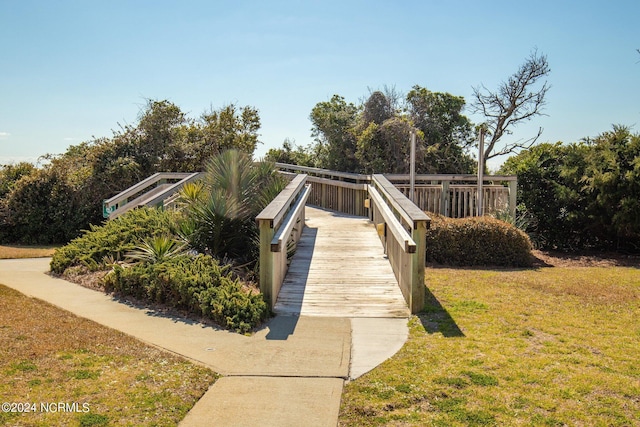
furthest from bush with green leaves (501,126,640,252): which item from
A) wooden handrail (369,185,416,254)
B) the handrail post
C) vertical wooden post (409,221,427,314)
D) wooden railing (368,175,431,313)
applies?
the handrail post

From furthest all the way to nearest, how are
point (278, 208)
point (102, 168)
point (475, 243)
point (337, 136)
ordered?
1. point (337, 136)
2. point (102, 168)
3. point (475, 243)
4. point (278, 208)

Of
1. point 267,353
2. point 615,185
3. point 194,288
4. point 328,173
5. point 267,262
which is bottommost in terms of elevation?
point 267,353

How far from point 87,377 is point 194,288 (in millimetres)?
2330

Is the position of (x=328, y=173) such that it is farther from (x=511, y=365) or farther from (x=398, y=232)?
(x=511, y=365)

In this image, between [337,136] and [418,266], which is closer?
[418,266]

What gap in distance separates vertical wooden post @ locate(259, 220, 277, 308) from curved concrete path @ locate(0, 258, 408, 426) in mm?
381

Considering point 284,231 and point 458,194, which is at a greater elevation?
point 458,194

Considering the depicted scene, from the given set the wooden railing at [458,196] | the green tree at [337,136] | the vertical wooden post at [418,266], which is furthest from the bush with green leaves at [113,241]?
the green tree at [337,136]

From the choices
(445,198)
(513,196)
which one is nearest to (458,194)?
(445,198)

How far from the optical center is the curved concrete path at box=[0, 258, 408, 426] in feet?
13.2

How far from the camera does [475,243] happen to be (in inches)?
418

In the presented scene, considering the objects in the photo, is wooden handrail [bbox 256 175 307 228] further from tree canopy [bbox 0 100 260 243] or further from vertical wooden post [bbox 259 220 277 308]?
tree canopy [bbox 0 100 260 243]

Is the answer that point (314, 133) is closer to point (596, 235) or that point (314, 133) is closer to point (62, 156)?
point (62, 156)

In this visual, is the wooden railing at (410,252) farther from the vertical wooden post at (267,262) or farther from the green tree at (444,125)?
the green tree at (444,125)
